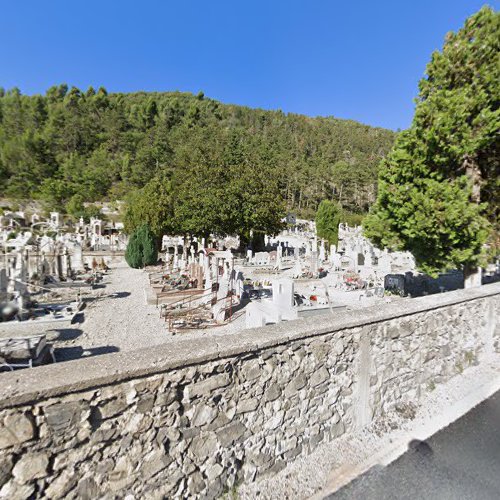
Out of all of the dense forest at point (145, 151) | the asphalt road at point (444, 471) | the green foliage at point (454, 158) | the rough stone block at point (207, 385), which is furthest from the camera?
the dense forest at point (145, 151)

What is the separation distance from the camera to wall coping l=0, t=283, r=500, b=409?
1.68m

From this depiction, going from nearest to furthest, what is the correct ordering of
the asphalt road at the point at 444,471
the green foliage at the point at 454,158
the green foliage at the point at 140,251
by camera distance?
the asphalt road at the point at 444,471 → the green foliage at the point at 454,158 → the green foliage at the point at 140,251

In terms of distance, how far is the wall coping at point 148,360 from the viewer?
66.1 inches

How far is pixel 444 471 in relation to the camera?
278 centimetres

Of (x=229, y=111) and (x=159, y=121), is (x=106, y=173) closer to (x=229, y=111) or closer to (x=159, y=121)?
(x=159, y=121)

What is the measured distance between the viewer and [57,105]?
85.6 meters

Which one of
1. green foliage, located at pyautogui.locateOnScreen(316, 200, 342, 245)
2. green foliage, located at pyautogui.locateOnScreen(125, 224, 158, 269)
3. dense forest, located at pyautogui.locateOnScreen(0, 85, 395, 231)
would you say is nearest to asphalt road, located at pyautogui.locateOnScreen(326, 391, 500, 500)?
green foliage, located at pyautogui.locateOnScreen(125, 224, 158, 269)

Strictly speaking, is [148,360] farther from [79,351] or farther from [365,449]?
[79,351]

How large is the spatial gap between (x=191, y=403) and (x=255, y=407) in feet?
2.03

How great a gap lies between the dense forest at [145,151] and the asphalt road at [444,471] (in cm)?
2409

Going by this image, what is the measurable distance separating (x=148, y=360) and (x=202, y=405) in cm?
59

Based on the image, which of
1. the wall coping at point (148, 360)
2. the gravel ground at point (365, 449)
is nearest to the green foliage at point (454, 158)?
the gravel ground at point (365, 449)

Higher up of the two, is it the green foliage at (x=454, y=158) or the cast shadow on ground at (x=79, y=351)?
the green foliage at (x=454, y=158)

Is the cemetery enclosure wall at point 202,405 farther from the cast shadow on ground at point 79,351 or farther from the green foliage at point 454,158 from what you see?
the cast shadow on ground at point 79,351
